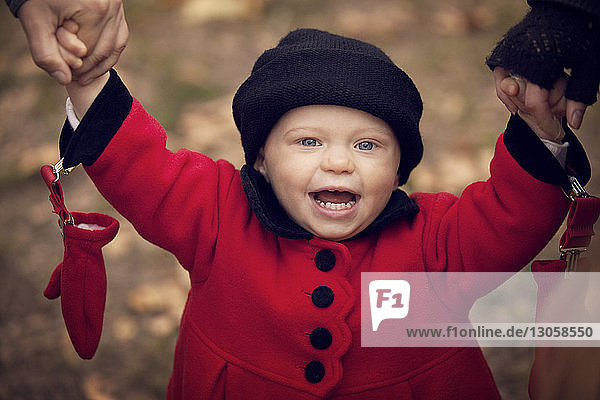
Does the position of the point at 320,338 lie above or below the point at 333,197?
below

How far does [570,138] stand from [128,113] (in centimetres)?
94

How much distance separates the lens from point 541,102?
4.18ft

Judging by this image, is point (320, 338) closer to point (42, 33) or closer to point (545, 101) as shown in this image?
point (545, 101)

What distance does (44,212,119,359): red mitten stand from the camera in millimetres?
1453

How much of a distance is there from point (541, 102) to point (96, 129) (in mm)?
908

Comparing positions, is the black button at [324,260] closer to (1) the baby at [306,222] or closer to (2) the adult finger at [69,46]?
(1) the baby at [306,222]

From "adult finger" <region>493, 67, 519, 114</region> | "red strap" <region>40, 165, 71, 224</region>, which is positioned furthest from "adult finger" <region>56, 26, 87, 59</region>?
"adult finger" <region>493, 67, 519, 114</region>

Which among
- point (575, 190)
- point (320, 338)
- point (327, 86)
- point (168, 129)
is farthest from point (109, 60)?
point (168, 129)

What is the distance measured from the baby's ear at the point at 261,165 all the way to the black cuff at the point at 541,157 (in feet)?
2.00

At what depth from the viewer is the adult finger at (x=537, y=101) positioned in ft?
4.14

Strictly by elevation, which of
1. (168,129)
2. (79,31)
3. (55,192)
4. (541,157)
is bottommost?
(168,129)

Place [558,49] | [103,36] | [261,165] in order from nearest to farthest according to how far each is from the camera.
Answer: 1. [558,49]
2. [103,36]
3. [261,165]

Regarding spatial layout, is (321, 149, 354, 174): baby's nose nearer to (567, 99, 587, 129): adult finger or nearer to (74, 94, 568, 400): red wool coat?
(74, 94, 568, 400): red wool coat

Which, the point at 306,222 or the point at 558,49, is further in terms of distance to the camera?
the point at 306,222
